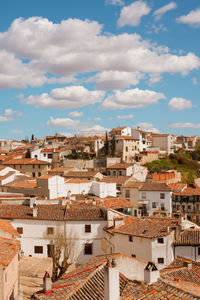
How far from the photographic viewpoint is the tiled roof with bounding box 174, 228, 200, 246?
24906 mm

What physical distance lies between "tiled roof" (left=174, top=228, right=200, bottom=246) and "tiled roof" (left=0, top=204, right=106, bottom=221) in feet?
22.5

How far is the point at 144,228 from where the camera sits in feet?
86.0

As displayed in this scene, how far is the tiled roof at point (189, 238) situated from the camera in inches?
981

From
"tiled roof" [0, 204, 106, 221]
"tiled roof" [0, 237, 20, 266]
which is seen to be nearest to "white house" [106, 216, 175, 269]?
"tiled roof" [0, 204, 106, 221]

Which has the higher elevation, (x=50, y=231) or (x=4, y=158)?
(x=4, y=158)

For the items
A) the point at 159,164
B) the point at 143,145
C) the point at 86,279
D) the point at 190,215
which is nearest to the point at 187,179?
the point at 159,164

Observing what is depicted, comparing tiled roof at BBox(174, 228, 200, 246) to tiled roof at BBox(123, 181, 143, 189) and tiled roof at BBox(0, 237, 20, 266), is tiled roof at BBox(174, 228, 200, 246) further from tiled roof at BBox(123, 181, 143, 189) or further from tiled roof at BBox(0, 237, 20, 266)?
tiled roof at BBox(123, 181, 143, 189)

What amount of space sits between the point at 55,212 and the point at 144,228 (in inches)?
345

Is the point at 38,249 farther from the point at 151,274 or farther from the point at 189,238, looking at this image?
the point at 151,274

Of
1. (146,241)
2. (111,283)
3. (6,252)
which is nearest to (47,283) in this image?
(6,252)

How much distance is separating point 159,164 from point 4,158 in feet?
124

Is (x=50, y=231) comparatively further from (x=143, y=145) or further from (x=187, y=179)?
(x=143, y=145)

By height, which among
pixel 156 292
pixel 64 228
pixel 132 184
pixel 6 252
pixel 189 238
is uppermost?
pixel 156 292

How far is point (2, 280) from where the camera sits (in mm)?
13922
